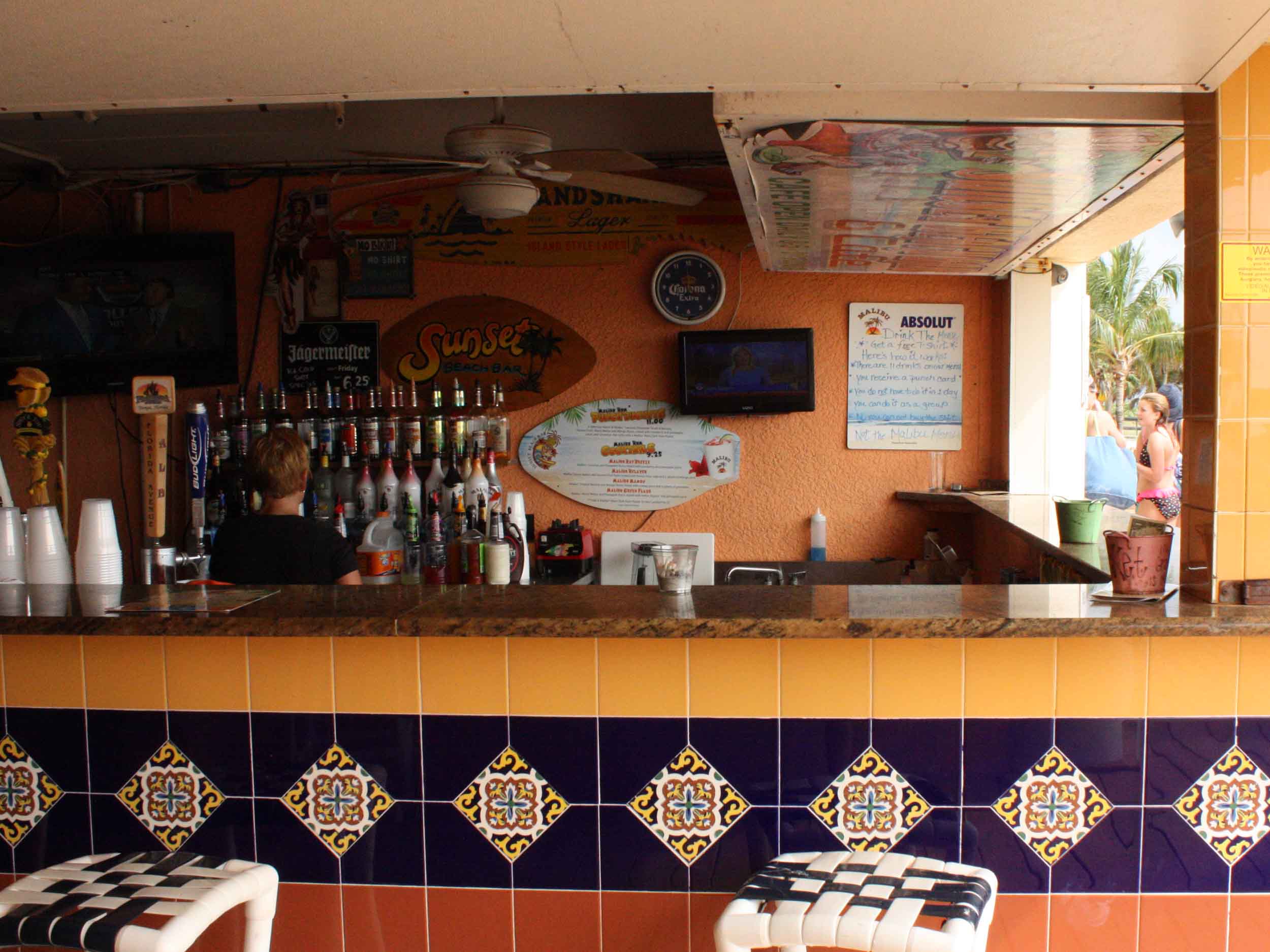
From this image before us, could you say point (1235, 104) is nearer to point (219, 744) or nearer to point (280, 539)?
point (219, 744)

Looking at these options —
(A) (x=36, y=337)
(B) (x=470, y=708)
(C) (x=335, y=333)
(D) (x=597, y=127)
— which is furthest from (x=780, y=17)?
(A) (x=36, y=337)

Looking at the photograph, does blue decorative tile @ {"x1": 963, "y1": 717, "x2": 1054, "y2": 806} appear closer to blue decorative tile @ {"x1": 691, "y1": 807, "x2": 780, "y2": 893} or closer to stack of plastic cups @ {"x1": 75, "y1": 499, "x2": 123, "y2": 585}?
blue decorative tile @ {"x1": 691, "y1": 807, "x2": 780, "y2": 893}

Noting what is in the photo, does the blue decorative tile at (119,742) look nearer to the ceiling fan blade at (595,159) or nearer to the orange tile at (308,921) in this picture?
the orange tile at (308,921)

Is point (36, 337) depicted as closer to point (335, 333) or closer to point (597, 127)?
point (335, 333)

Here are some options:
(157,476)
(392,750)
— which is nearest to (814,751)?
(392,750)

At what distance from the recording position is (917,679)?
6.48ft

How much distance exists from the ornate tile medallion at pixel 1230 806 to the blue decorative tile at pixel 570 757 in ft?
3.60

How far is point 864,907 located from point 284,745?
3.83 feet

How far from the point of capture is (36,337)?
4.74 metres

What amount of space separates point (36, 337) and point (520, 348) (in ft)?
7.14

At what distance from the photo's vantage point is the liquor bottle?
4805 mm

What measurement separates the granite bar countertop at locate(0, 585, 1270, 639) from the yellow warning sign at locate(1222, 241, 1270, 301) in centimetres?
59

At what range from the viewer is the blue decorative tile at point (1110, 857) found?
1.96 m

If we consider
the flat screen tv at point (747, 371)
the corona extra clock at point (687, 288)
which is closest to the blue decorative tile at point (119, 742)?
the flat screen tv at point (747, 371)
